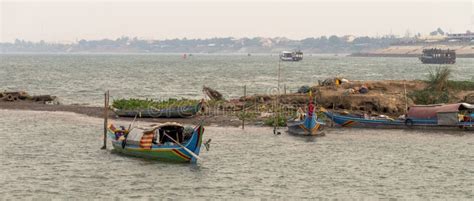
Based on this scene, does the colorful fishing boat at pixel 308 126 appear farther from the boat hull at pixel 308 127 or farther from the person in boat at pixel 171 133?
the person in boat at pixel 171 133

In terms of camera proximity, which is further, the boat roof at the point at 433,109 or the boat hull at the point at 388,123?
the boat hull at the point at 388,123

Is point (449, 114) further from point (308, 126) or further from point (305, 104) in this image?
point (305, 104)

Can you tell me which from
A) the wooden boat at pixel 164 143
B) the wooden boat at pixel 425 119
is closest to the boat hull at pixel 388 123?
the wooden boat at pixel 425 119

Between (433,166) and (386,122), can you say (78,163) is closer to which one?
(433,166)

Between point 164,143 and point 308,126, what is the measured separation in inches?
479

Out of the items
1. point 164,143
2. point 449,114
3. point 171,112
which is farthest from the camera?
point 171,112

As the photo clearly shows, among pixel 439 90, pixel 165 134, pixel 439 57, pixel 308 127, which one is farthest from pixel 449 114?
pixel 439 57

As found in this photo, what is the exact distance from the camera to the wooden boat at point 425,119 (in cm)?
4891

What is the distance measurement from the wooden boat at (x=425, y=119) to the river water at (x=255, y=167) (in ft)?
3.34

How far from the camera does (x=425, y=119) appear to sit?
4941 centimetres

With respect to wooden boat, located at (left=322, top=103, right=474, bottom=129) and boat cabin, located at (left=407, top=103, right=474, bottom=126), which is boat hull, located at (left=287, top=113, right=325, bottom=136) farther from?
boat cabin, located at (left=407, top=103, right=474, bottom=126)

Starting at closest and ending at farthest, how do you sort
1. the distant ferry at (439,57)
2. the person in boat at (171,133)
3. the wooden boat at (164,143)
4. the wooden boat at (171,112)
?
the wooden boat at (164,143), the person in boat at (171,133), the wooden boat at (171,112), the distant ferry at (439,57)

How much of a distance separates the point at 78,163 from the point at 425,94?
31406 millimetres

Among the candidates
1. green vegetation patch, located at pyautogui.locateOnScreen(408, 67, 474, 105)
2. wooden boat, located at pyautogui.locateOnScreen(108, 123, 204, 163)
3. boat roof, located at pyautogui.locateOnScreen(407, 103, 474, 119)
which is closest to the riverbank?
green vegetation patch, located at pyautogui.locateOnScreen(408, 67, 474, 105)
